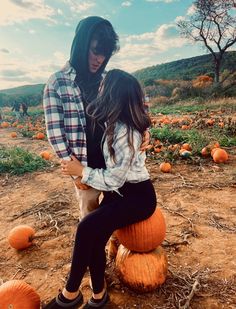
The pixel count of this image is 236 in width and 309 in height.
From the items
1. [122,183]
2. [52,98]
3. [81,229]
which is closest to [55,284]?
[81,229]

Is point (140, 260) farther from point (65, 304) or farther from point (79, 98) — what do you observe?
point (79, 98)

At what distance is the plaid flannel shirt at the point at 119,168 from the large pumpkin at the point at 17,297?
39.3 inches

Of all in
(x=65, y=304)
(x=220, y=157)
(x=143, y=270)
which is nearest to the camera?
(x=65, y=304)

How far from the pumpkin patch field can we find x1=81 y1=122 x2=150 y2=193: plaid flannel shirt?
1.87 feet

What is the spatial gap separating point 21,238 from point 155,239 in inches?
65.8

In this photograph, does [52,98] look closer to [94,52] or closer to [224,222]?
[94,52]

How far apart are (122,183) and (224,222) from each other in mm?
2135

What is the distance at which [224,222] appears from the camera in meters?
3.94

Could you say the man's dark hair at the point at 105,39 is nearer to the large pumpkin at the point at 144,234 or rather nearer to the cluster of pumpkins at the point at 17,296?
the large pumpkin at the point at 144,234

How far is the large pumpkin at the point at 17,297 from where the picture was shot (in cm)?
247

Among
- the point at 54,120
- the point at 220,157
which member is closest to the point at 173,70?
the point at 220,157

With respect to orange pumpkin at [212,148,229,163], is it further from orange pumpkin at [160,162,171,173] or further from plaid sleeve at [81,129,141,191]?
plaid sleeve at [81,129,141,191]

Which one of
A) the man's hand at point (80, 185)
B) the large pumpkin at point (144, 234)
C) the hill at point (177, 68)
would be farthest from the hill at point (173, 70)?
the man's hand at point (80, 185)

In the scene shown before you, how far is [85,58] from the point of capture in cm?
264
